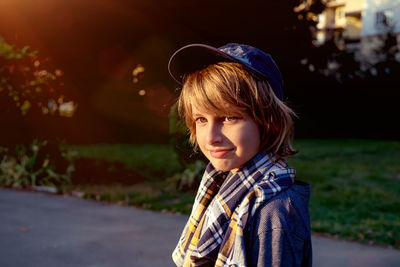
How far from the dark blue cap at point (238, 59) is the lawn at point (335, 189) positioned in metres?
3.65

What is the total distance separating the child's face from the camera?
1.66 m

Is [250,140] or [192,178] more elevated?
[250,140]

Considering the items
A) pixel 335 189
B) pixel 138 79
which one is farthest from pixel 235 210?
pixel 138 79

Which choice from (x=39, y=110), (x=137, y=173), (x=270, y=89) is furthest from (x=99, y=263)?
(x=39, y=110)

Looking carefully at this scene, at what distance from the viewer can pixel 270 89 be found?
5.55 ft

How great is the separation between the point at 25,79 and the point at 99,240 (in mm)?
5487

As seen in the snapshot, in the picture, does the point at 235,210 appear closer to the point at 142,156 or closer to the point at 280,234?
the point at 280,234

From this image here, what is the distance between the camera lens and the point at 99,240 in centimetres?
486

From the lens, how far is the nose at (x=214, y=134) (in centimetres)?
166

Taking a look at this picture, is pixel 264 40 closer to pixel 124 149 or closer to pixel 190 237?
pixel 124 149

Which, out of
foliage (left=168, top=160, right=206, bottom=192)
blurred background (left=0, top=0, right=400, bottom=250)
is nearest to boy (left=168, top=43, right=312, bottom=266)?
blurred background (left=0, top=0, right=400, bottom=250)

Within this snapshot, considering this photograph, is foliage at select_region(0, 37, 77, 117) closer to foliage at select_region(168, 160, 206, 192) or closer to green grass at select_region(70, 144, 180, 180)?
green grass at select_region(70, 144, 180, 180)

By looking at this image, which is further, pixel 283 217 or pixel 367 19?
pixel 367 19

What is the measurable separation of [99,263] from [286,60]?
7048 mm
